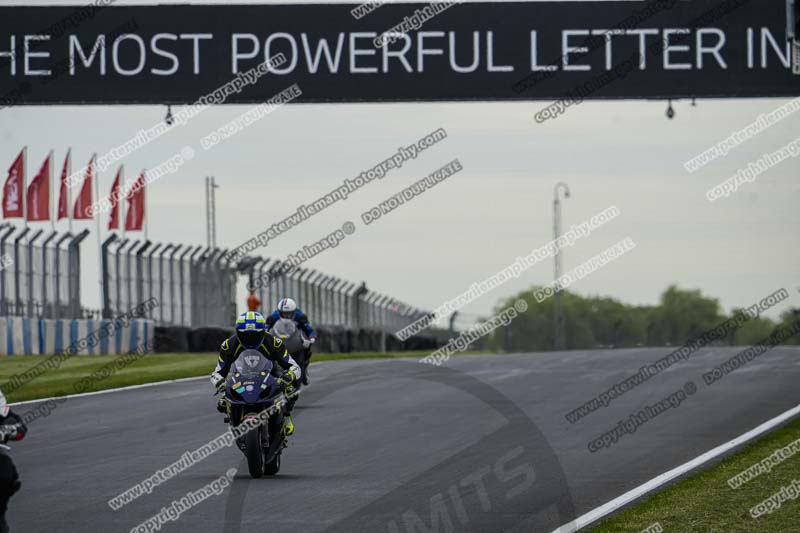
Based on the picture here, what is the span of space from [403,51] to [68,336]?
11.5 m

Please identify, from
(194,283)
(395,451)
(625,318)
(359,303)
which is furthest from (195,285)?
(625,318)

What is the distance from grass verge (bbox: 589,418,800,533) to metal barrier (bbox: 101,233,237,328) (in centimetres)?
2126

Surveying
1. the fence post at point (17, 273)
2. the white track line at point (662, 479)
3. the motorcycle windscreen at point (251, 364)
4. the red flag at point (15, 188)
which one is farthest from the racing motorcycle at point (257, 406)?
the red flag at point (15, 188)

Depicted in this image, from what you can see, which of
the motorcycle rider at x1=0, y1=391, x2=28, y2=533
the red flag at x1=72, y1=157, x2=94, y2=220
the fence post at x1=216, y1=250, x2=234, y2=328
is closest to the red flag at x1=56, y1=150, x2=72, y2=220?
the red flag at x1=72, y1=157, x2=94, y2=220

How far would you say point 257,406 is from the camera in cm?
1270

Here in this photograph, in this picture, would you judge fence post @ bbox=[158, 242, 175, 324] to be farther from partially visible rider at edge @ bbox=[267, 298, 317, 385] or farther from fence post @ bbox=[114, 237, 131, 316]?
partially visible rider at edge @ bbox=[267, 298, 317, 385]

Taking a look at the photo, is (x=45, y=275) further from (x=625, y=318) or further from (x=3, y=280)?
(x=625, y=318)

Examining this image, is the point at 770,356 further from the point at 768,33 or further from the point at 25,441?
the point at 25,441

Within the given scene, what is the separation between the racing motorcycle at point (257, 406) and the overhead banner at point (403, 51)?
10085 millimetres

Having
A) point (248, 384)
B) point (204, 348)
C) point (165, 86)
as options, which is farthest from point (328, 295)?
point (248, 384)

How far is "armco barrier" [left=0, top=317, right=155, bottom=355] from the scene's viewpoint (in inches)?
1129

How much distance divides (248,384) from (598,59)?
1123 cm

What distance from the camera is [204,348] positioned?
3544 cm

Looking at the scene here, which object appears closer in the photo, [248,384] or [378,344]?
[248,384]
